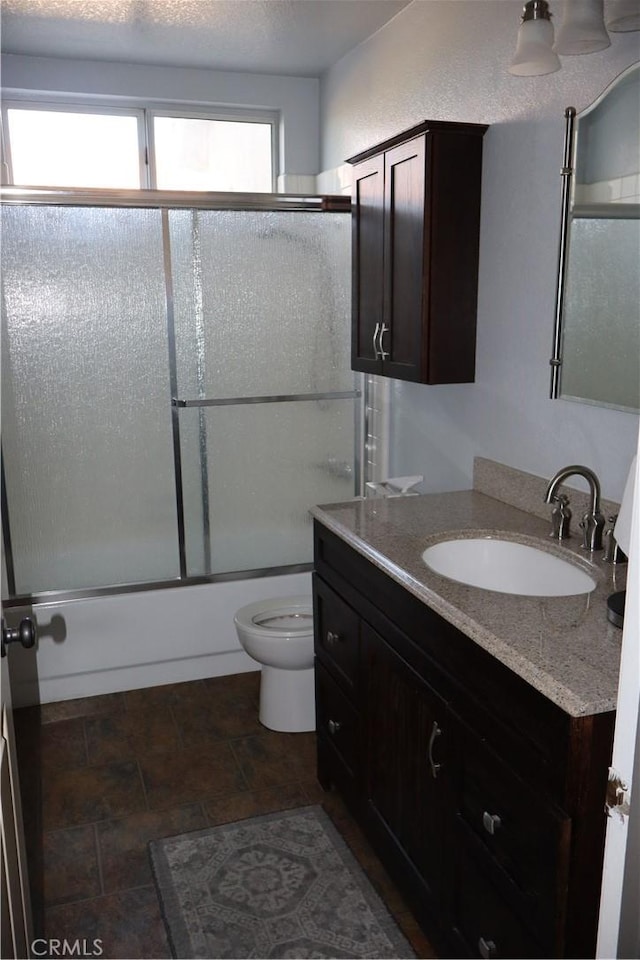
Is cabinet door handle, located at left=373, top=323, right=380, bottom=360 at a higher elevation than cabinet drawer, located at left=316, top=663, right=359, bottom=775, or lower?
higher

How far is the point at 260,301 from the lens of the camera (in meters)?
3.03

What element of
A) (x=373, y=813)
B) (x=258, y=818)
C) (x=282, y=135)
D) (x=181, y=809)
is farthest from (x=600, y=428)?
(x=282, y=135)

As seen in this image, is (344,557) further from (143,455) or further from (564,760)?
(143,455)

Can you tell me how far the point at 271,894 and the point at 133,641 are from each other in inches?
51.7

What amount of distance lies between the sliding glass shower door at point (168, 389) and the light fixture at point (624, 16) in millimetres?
1510

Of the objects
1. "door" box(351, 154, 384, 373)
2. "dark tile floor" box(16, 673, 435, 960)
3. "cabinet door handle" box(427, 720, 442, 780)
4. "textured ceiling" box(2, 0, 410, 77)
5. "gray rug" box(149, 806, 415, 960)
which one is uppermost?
"textured ceiling" box(2, 0, 410, 77)

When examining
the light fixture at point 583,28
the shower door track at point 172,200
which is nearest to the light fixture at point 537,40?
the light fixture at point 583,28

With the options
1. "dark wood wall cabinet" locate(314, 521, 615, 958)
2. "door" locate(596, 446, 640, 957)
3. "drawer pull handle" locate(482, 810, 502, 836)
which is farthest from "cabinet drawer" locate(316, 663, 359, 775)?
"door" locate(596, 446, 640, 957)

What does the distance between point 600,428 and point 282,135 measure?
2.50m

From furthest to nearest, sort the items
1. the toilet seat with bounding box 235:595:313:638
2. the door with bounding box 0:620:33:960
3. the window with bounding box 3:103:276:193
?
1. the window with bounding box 3:103:276:193
2. the toilet seat with bounding box 235:595:313:638
3. the door with bounding box 0:620:33:960

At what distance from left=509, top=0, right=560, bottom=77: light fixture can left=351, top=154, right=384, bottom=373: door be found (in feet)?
2.40

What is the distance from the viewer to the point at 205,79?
360cm

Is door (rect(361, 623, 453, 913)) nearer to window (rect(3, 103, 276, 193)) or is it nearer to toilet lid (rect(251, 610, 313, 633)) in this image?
toilet lid (rect(251, 610, 313, 633))

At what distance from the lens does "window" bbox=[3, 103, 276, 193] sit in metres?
3.56
